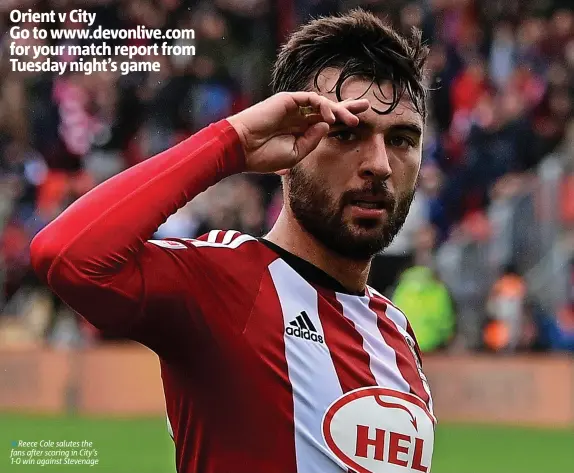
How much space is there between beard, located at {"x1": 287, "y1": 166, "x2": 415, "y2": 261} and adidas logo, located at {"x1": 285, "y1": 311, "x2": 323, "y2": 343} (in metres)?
0.20

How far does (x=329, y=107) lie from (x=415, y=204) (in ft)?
32.4

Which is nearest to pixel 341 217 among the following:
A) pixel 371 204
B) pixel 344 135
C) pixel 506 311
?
pixel 371 204

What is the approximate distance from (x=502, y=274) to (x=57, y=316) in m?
4.84

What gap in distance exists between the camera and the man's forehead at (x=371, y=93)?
279 centimetres

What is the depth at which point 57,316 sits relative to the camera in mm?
12633

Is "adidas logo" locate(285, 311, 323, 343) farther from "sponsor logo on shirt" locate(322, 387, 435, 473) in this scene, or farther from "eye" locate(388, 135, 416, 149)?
"eye" locate(388, 135, 416, 149)

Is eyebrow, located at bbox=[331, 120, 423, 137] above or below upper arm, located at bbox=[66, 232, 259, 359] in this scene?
above

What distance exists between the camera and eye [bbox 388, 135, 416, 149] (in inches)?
111

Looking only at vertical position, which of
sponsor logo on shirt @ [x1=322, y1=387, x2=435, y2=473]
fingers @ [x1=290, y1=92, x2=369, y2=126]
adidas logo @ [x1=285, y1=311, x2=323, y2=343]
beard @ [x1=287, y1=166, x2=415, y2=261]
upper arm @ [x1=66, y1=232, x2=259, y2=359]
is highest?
fingers @ [x1=290, y1=92, x2=369, y2=126]

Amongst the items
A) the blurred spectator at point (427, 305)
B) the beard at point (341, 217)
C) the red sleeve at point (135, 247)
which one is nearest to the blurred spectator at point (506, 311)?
the blurred spectator at point (427, 305)

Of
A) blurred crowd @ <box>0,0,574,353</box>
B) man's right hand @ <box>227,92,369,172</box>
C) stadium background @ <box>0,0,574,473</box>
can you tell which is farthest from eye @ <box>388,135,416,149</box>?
blurred crowd @ <box>0,0,574,353</box>

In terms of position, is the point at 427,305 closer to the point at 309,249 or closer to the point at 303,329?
the point at 309,249

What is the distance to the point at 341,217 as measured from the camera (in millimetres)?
2785

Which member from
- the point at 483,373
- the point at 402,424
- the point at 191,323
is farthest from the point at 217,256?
the point at 483,373
